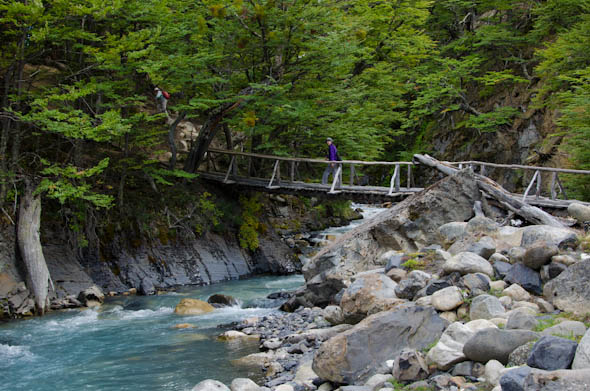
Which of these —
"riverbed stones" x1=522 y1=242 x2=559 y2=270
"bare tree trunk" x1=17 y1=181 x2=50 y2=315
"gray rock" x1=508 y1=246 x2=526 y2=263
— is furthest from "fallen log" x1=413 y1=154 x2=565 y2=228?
"bare tree trunk" x1=17 y1=181 x2=50 y2=315

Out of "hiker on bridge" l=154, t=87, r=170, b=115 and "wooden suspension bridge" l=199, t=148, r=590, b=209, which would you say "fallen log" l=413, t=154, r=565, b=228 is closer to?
"wooden suspension bridge" l=199, t=148, r=590, b=209

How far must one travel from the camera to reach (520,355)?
165 inches

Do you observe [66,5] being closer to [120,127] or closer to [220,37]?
[120,127]

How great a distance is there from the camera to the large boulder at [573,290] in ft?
17.4

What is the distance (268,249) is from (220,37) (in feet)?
24.3

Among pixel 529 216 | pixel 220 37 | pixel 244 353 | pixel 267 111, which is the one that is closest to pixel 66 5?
pixel 220 37

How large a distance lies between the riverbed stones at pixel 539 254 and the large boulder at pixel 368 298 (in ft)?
5.58

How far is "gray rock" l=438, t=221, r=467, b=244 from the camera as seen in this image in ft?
30.5

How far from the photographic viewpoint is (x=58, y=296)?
12.1 meters

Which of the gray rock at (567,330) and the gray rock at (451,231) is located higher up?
the gray rock at (451,231)

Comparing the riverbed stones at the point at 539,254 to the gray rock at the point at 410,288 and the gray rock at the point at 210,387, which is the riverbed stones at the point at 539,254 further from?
the gray rock at the point at 210,387

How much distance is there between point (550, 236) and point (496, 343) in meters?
3.23

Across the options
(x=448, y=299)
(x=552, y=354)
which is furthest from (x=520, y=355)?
(x=448, y=299)

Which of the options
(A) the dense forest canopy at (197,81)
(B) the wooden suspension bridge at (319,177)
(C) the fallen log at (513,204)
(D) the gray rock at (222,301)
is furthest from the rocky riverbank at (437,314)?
(A) the dense forest canopy at (197,81)
